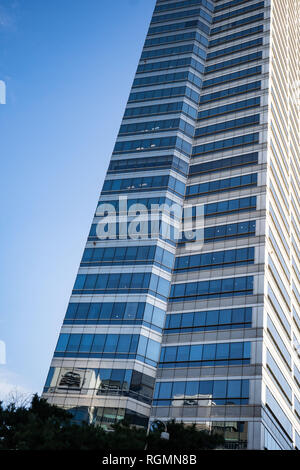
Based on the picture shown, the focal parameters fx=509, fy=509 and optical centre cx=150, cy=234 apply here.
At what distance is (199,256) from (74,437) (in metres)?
35.2

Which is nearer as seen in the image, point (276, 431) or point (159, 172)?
point (276, 431)

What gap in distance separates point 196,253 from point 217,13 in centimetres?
5556

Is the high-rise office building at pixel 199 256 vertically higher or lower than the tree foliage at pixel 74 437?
higher

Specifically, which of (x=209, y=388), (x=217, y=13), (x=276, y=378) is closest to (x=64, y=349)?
(x=209, y=388)

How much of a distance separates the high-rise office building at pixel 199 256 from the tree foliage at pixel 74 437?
45.3ft

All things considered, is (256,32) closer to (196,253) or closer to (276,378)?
(196,253)

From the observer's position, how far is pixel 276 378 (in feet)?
186

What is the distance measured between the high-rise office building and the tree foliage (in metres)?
13.8

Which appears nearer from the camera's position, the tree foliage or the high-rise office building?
the tree foliage

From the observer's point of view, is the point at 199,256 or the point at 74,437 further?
the point at 199,256

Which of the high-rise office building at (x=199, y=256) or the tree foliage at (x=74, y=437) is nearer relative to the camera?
the tree foliage at (x=74, y=437)

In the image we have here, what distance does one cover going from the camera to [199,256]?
65875 millimetres

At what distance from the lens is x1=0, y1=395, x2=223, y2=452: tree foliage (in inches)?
1318

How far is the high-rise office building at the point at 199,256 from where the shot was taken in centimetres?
5509
